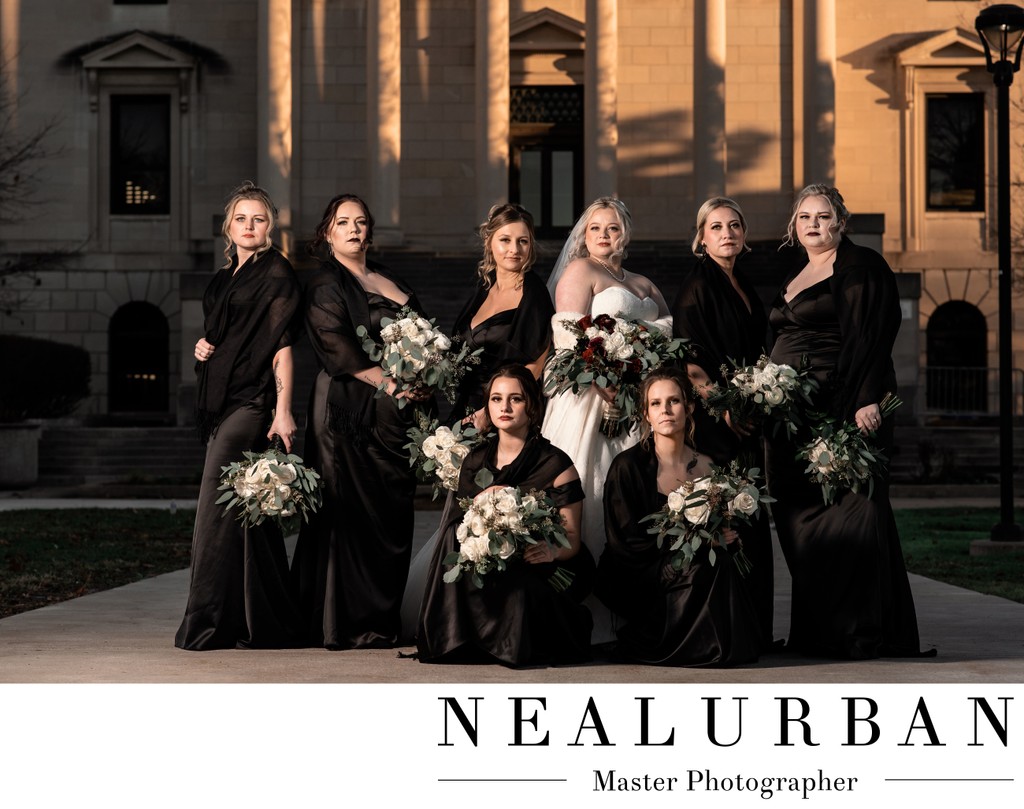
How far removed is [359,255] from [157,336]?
3232 cm

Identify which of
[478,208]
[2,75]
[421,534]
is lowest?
[421,534]

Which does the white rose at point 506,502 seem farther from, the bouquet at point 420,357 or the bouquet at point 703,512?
the bouquet at point 420,357

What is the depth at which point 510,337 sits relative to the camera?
1006 cm

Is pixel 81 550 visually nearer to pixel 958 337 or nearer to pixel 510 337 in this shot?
pixel 510 337

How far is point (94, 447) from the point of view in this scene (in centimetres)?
2934

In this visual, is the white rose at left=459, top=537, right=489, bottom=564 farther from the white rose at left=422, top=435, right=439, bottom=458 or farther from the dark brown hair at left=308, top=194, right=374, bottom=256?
the dark brown hair at left=308, top=194, right=374, bottom=256

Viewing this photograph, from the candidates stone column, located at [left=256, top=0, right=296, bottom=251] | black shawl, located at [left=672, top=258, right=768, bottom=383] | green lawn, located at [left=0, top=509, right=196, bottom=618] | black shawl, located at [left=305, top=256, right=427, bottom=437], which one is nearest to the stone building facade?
stone column, located at [left=256, top=0, right=296, bottom=251]

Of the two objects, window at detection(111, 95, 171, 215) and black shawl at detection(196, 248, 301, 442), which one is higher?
window at detection(111, 95, 171, 215)

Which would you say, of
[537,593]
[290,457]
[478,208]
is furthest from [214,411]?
[478,208]

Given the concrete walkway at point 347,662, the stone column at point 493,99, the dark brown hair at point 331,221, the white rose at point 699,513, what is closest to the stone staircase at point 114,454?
the stone column at point 493,99

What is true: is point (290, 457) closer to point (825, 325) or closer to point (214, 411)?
point (214, 411)

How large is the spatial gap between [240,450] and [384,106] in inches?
1138

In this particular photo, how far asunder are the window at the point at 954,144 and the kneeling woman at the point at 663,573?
111 ft

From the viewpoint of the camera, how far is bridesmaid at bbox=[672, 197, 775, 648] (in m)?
9.88
